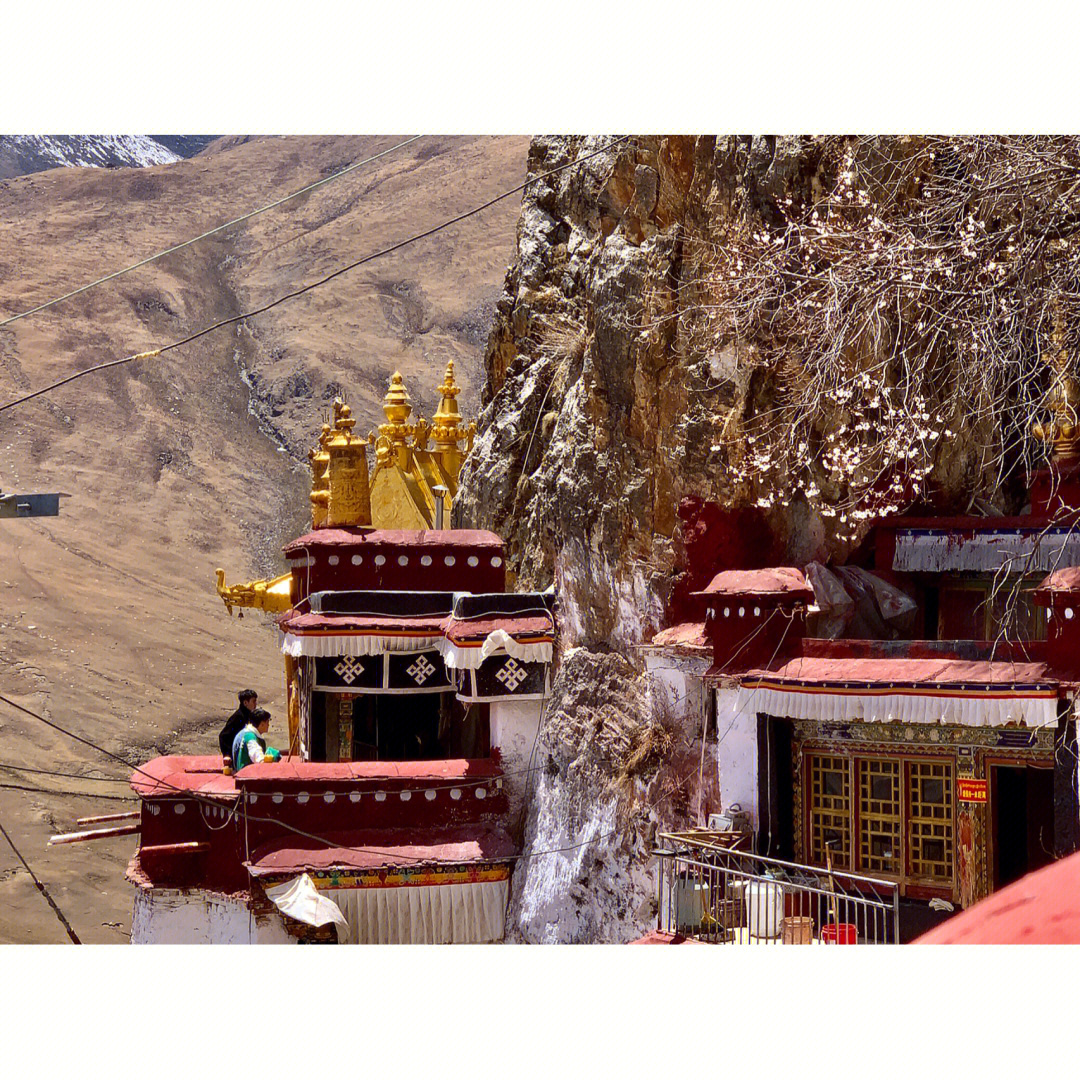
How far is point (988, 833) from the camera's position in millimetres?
7664

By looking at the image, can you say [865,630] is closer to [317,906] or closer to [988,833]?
[988,833]

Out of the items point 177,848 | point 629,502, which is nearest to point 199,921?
point 177,848

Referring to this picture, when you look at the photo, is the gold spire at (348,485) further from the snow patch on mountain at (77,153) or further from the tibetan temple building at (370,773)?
the snow patch on mountain at (77,153)

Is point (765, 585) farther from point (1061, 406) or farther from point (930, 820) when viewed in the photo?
point (1061, 406)

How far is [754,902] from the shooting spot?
25.4ft

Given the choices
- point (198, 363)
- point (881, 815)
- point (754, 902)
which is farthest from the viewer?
point (198, 363)

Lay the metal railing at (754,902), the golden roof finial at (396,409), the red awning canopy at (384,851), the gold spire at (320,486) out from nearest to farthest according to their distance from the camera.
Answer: the metal railing at (754,902) → the red awning canopy at (384,851) → the gold spire at (320,486) → the golden roof finial at (396,409)

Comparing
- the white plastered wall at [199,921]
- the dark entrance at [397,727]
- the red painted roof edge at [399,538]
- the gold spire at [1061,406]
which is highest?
the gold spire at [1061,406]

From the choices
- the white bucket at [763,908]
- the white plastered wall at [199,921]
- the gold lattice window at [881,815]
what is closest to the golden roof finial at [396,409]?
the white plastered wall at [199,921]

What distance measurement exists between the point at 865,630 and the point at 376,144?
30771mm

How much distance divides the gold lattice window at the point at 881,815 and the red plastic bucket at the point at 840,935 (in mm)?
619

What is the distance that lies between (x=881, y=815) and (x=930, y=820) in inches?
11.1

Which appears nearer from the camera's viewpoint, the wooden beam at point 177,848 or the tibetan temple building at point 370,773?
the tibetan temple building at point 370,773

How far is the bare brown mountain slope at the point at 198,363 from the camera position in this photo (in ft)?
101
